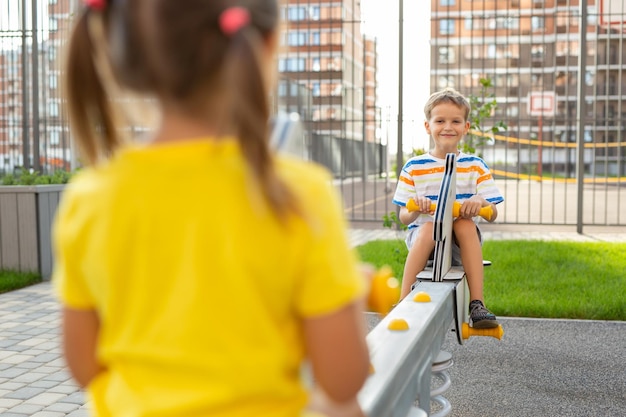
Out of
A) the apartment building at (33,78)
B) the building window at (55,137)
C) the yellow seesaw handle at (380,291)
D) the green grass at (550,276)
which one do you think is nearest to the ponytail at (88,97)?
the yellow seesaw handle at (380,291)

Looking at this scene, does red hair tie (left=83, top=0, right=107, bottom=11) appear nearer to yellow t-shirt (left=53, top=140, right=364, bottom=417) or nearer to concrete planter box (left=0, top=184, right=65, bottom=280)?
yellow t-shirt (left=53, top=140, right=364, bottom=417)

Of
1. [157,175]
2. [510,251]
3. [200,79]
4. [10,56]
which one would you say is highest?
[10,56]

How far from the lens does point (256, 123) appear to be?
3.18ft

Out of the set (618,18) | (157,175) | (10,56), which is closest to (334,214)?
(157,175)

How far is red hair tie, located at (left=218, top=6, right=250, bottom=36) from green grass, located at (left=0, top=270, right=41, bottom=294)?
6.03m

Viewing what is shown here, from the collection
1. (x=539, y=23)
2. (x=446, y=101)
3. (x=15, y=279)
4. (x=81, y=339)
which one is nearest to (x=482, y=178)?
(x=446, y=101)

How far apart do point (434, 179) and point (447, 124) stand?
0.27 m

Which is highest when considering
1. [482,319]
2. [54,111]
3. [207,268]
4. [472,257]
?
[54,111]

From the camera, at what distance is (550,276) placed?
6.59 metres

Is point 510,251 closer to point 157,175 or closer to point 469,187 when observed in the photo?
point 469,187

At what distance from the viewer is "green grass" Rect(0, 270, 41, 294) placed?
6.51 m

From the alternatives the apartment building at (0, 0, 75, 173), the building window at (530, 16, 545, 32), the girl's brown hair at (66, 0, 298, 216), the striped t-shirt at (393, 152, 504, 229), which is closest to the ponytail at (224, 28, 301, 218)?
the girl's brown hair at (66, 0, 298, 216)

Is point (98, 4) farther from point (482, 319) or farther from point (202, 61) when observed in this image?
point (482, 319)

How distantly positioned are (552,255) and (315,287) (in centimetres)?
716
